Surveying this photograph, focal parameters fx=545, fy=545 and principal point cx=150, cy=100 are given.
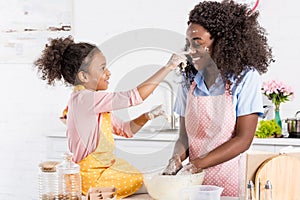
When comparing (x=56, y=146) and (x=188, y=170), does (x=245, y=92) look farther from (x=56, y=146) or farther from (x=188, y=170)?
(x=56, y=146)

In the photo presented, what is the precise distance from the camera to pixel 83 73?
1589mm

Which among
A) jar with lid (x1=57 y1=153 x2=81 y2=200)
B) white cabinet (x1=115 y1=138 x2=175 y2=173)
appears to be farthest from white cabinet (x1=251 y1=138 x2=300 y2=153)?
jar with lid (x1=57 y1=153 x2=81 y2=200)

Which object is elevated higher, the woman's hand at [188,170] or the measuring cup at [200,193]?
the woman's hand at [188,170]

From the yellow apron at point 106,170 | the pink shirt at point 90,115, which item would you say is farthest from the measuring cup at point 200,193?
the pink shirt at point 90,115

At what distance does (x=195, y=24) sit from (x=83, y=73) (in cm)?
40

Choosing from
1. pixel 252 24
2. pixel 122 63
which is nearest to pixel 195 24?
pixel 252 24

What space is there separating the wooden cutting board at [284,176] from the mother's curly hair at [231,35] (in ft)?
1.27

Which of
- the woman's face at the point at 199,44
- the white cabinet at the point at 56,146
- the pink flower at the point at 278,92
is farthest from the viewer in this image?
the white cabinet at the point at 56,146

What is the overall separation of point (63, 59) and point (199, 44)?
0.43 meters

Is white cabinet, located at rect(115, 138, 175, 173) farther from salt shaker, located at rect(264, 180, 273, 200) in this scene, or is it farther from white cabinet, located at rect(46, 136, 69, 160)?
white cabinet, located at rect(46, 136, 69, 160)

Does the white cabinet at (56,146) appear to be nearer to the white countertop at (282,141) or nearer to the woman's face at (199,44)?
the white countertop at (282,141)

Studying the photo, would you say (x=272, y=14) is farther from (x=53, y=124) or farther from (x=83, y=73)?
(x=83, y=73)

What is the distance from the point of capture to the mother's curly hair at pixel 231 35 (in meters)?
1.71

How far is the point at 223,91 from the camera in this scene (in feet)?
5.74
